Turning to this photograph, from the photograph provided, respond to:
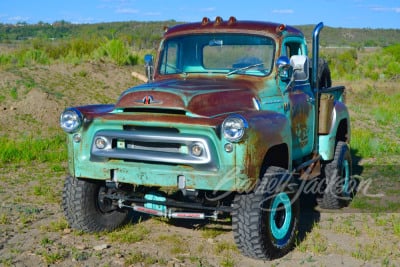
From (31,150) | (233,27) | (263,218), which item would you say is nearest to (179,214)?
(263,218)

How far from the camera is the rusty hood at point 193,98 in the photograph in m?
5.09

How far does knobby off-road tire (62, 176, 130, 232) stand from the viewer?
5.74 meters

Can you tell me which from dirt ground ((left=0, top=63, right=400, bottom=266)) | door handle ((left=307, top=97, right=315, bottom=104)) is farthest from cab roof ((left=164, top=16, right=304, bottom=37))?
dirt ground ((left=0, top=63, right=400, bottom=266))

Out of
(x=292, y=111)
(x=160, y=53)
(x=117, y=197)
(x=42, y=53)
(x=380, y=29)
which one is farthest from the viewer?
(x=380, y=29)

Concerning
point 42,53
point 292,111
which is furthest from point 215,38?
point 42,53

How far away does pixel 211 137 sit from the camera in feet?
15.8

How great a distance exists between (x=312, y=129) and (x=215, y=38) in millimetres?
1549

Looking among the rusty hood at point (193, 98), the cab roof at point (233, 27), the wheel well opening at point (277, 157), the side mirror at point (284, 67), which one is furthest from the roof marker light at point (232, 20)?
the wheel well opening at point (277, 157)

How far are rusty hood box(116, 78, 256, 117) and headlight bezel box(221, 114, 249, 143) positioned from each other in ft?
1.05

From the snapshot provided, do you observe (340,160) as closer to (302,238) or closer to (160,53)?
(302,238)

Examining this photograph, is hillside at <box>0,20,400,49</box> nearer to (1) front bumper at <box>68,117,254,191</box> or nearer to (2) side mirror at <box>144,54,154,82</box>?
(2) side mirror at <box>144,54,154,82</box>

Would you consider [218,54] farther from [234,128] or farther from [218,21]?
[234,128]

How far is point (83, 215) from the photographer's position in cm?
578

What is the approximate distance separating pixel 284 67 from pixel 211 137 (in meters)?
1.45
